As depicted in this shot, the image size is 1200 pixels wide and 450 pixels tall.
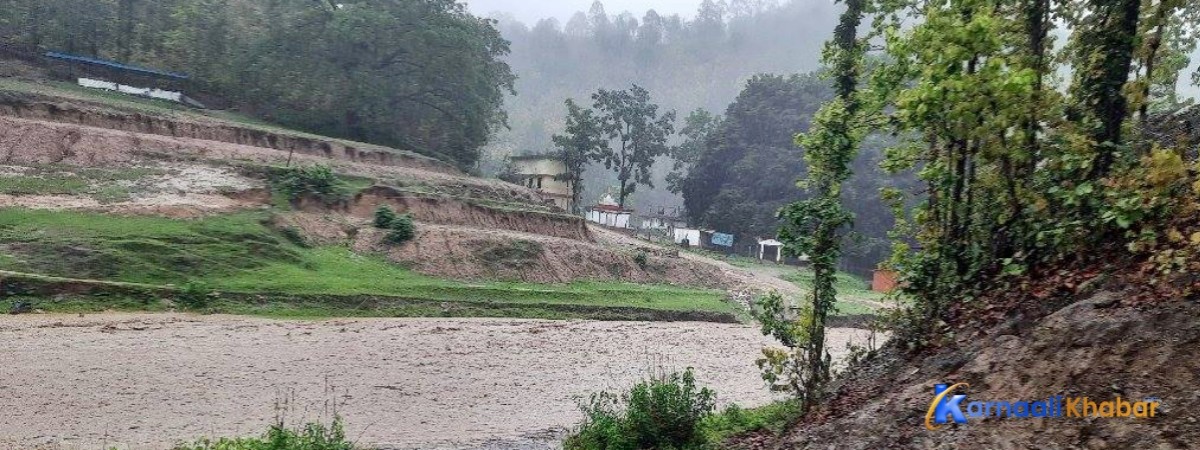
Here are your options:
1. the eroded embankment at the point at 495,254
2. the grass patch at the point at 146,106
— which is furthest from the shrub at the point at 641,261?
the grass patch at the point at 146,106

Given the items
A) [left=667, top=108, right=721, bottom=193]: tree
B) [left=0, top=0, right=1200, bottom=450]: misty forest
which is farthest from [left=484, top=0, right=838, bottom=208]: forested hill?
[left=0, top=0, right=1200, bottom=450]: misty forest

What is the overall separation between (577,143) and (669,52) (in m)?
82.4

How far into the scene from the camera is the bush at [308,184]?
27.5 meters

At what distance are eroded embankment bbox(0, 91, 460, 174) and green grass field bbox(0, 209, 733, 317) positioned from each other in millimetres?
8009

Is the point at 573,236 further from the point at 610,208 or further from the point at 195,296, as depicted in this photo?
the point at 610,208

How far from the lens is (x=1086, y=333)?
5.08 m

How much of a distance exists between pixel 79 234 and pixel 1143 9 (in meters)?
23.3

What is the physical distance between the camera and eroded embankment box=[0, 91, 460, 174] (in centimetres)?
2685

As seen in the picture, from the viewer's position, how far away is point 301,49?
37219 millimetres

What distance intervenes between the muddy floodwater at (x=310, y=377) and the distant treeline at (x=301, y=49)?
22.5 meters

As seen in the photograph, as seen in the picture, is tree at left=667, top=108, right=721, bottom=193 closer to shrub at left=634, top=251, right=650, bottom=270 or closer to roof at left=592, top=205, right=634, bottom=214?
roof at left=592, top=205, right=634, bottom=214

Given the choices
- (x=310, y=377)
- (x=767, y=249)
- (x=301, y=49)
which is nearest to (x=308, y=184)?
(x=301, y=49)

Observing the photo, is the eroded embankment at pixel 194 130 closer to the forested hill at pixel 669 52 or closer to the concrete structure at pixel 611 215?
the concrete structure at pixel 611 215

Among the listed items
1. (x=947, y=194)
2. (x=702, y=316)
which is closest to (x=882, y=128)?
(x=947, y=194)
